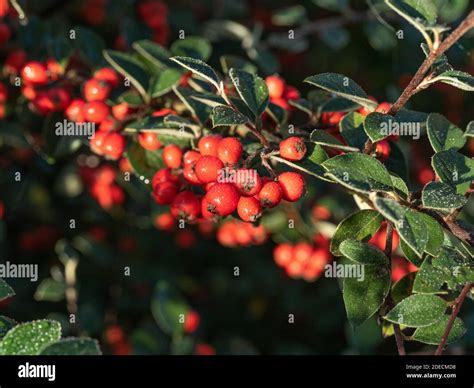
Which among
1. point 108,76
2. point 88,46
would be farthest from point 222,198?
point 88,46

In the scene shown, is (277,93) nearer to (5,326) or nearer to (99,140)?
(99,140)

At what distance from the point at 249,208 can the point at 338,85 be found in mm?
437

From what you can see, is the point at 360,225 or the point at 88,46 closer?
the point at 360,225

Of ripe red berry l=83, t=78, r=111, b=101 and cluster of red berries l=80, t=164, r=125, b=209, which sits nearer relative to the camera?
ripe red berry l=83, t=78, r=111, b=101

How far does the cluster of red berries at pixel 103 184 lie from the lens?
3283 millimetres

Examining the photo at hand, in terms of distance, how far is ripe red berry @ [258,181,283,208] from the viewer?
5.72ft

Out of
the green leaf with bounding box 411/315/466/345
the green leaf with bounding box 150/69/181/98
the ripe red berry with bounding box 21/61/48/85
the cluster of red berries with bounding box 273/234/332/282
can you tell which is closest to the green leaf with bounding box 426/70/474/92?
the green leaf with bounding box 411/315/466/345

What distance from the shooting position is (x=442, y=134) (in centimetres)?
197

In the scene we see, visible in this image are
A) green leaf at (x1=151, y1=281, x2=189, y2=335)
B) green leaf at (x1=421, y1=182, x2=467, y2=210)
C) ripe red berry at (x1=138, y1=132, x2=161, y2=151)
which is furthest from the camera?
green leaf at (x1=151, y1=281, x2=189, y2=335)

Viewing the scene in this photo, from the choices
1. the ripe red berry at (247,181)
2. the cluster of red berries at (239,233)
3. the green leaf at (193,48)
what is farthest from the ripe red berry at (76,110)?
the cluster of red berries at (239,233)

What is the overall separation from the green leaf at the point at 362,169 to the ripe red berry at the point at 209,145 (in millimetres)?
370

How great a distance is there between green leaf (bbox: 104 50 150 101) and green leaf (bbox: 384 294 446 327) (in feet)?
3.89

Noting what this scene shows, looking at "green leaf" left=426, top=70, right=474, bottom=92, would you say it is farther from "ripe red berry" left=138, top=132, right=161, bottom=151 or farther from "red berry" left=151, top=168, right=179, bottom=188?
"ripe red berry" left=138, top=132, right=161, bottom=151

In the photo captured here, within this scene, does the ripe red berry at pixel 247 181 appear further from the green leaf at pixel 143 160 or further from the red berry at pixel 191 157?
the green leaf at pixel 143 160
